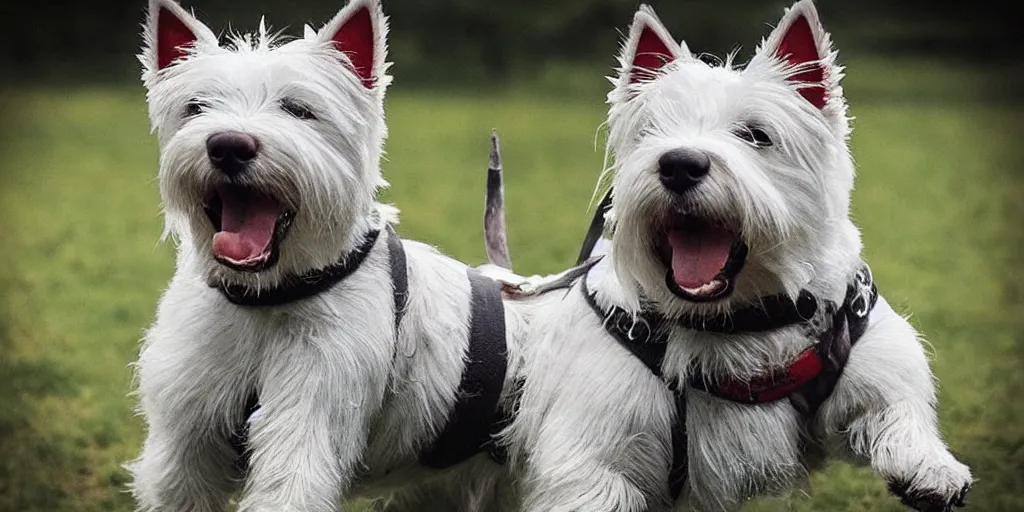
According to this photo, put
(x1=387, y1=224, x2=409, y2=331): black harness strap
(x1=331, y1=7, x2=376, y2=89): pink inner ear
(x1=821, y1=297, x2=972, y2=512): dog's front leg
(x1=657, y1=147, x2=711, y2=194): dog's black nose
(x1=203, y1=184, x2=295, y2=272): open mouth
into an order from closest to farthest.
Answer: (x1=657, y1=147, x2=711, y2=194): dog's black nose, (x1=821, y1=297, x2=972, y2=512): dog's front leg, (x1=203, y1=184, x2=295, y2=272): open mouth, (x1=331, y1=7, x2=376, y2=89): pink inner ear, (x1=387, y1=224, x2=409, y2=331): black harness strap

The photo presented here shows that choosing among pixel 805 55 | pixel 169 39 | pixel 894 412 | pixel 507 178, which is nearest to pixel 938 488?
pixel 894 412

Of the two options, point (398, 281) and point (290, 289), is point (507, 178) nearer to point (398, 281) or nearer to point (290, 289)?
point (398, 281)

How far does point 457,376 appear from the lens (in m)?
3.86

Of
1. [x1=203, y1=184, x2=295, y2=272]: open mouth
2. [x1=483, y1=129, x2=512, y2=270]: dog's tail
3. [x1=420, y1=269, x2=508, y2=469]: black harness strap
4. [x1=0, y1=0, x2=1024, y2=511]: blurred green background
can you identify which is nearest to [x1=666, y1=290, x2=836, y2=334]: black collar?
[x1=0, y1=0, x2=1024, y2=511]: blurred green background

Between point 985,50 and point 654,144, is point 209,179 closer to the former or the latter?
point 654,144

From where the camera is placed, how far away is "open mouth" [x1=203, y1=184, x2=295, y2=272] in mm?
3344

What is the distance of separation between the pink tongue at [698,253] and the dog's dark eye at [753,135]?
235mm

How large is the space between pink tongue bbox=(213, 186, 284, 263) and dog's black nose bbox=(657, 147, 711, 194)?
3.25 feet

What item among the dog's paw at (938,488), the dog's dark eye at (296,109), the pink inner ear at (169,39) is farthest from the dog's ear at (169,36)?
the dog's paw at (938,488)

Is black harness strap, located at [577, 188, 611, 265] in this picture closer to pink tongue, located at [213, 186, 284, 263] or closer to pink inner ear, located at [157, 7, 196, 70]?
pink tongue, located at [213, 186, 284, 263]

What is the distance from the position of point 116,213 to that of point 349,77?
903 centimetres

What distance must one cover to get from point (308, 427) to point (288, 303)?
0.35m

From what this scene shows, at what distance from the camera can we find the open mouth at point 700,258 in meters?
3.24

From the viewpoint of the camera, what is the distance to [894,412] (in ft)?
11.1
